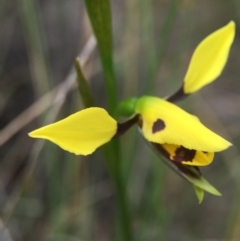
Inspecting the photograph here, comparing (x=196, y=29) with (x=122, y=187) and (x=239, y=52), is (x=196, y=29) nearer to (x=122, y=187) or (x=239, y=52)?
(x=239, y=52)

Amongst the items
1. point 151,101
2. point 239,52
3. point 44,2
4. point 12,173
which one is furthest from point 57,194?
point 239,52

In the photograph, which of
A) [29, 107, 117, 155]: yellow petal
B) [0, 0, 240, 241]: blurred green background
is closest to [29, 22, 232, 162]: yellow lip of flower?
[29, 107, 117, 155]: yellow petal

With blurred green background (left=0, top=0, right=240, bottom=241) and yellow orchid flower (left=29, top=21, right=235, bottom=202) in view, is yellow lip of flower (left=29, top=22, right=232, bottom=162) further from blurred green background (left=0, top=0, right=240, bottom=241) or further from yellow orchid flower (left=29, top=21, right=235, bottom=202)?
blurred green background (left=0, top=0, right=240, bottom=241)

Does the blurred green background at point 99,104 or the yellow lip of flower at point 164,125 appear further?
the blurred green background at point 99,104

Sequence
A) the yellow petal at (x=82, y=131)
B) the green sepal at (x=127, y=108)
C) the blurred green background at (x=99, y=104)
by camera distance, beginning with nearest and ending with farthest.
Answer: the yellow petal at (x=82, y=131), the green sepal at (x=127, y=108), the blurred green background at (x=99, y=104)

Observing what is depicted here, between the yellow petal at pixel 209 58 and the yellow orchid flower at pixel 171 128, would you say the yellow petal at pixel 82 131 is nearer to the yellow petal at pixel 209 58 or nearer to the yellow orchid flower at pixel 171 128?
the yellow orchid flower at pixel 171 128

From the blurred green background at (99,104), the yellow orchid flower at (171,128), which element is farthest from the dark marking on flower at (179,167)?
the blurred green background at (99,104)

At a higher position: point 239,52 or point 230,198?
point 239,52
